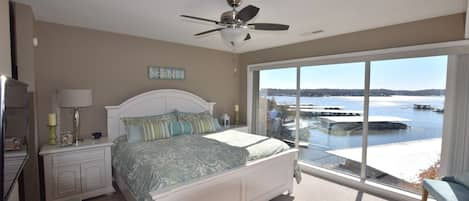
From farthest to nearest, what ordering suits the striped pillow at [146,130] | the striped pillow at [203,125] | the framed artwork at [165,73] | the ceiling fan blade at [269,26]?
the framed artwork at [165,73] < the striped pillow at [203,125] < the striped pillow at [146,130] < the ceiling fan blade at [269,26]

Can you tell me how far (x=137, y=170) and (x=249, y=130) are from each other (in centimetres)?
310

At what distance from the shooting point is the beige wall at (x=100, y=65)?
3.01 meters

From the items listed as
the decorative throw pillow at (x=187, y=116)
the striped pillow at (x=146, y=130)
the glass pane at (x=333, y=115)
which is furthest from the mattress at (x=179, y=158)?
the glass pane at (x=333, y=115)

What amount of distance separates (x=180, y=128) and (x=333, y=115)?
106 inches

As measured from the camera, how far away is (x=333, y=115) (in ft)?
12.9

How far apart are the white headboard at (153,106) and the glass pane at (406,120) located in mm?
3059

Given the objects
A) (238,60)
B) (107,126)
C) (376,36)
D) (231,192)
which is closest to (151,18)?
(107,126)

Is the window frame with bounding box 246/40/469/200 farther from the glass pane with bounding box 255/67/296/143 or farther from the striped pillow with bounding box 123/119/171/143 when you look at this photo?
the striped pillow with bounding box 123/119/171/143

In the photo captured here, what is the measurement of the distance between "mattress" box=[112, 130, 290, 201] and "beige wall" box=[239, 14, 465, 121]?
1.88 meters

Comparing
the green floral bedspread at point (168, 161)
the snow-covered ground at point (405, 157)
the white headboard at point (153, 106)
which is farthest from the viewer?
the white headboard at point (153, 106)

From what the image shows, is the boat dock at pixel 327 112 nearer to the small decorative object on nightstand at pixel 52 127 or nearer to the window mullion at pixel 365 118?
the window mullion at pixel 365 118

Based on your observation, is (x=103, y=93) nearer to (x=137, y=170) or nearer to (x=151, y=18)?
(x=151, y=18)

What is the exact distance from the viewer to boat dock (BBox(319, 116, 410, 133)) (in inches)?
128

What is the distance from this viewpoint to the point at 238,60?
17.6 feet
